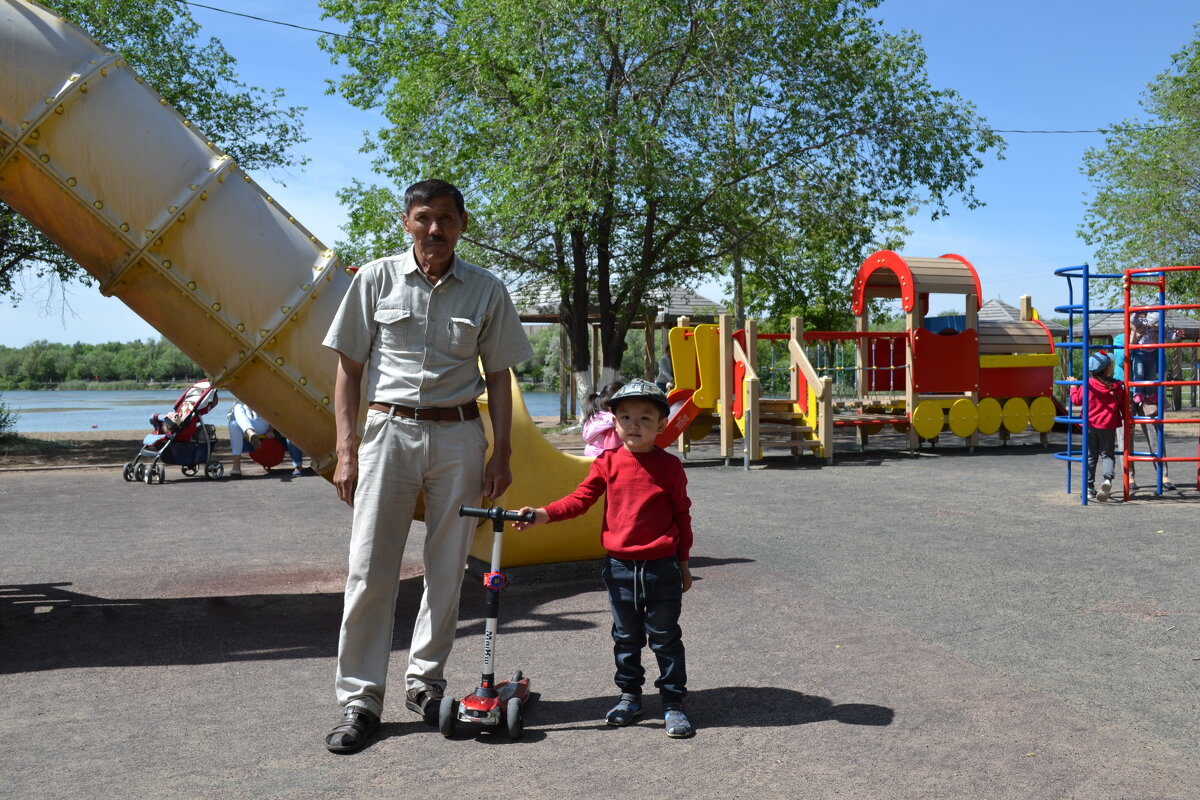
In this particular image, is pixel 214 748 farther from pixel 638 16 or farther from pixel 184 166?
pixel 638 16

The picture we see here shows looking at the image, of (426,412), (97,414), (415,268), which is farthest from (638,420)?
(97,414)

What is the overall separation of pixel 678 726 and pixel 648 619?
17.8 inches

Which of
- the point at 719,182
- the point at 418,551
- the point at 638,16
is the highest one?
the point at 638,16

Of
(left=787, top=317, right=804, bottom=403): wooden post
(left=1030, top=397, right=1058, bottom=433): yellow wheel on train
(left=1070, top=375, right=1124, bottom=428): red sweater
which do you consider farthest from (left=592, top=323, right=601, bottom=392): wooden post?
(left=1070, top=375, right=1124, bottom=428): red sweater

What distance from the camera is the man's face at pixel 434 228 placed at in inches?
163

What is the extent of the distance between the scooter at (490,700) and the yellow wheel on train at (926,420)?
14546mm

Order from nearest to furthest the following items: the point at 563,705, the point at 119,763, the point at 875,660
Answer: the point at 119,763 → the point at 563,705 → the point at 875,660

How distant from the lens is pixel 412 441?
163 inches

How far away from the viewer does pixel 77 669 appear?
16.6 feet

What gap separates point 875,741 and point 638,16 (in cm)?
1781

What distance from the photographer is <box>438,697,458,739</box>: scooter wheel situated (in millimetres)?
3998

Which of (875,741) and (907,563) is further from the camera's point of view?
(907,563)

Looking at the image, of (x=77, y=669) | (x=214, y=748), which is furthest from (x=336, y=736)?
(x=77, y=669)

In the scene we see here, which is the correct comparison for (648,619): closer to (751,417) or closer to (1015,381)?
(751,417)
